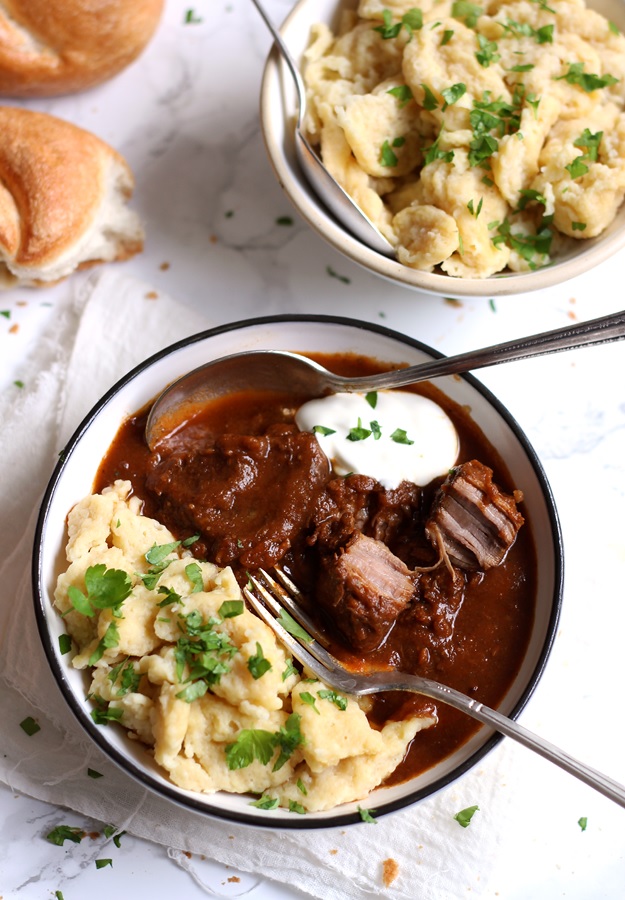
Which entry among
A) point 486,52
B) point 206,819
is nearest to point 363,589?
point 206,819

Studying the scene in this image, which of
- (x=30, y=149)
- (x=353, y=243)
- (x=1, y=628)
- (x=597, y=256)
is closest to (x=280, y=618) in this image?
(x=1, y=628)

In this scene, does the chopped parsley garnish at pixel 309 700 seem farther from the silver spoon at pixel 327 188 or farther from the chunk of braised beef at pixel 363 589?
the silver spoon at pixel 327 188

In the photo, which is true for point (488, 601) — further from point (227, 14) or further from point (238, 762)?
point (227, 14)

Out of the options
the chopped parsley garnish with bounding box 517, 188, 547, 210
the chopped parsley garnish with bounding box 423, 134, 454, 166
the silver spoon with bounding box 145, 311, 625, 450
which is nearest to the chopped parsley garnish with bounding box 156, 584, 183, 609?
the silver spoon with bounding box 145, 311, 625, 450

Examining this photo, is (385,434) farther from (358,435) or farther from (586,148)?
(586,148)

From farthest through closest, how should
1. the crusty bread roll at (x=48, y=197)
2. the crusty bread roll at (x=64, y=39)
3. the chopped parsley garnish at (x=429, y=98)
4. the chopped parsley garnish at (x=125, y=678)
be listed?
1. the crusty bread roll at (x=64, y=39)
2. the crusty bread roll at (x=48, y=197)
3. the chopped parsley garnish at (x=429, y=98)
4. the chopped parsley garnish at (x=125, y=678)

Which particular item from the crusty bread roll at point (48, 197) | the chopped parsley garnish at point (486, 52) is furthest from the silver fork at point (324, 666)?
the chopped parsley garnish at point (486, 52)
